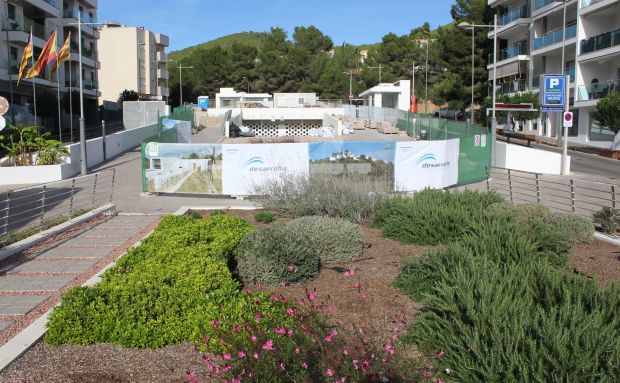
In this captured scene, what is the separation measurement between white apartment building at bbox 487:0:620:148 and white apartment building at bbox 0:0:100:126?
33825 millimetres

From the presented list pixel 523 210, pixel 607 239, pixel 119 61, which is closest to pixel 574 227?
pixel 607 239

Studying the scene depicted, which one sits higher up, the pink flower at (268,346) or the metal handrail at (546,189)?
the pink flower at (268,346)

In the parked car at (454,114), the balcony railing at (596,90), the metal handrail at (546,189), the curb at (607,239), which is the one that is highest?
the balcony railing at (596,90)

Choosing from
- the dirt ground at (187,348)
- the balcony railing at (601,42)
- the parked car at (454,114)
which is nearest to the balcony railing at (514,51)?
the parked car at (454,114)

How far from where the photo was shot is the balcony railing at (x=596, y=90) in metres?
41.5

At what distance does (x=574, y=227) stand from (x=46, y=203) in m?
14.1

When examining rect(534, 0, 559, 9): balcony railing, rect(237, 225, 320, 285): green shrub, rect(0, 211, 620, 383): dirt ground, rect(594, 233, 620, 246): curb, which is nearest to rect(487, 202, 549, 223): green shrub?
rect(594, 233, 620, 246): curb

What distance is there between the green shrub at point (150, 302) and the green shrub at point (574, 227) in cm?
631

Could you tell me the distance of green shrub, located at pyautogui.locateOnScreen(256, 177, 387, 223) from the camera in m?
13.4

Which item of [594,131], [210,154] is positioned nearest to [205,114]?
[594,131]

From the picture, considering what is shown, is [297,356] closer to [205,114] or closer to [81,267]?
[81,267]

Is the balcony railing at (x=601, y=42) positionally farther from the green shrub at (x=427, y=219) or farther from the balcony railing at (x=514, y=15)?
the green shrub at (x=427, y=219)

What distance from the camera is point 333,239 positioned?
32.1 feet

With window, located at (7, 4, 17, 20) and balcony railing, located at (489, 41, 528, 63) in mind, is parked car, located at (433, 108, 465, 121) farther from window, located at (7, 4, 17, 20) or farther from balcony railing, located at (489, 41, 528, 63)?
window, located at (7, 4, 17, 20)
